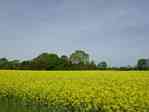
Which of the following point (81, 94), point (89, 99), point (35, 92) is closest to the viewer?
point (89, 99)

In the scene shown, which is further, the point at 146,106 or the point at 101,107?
the point at 101,107

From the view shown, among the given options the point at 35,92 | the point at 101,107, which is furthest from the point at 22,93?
the point at 101,107

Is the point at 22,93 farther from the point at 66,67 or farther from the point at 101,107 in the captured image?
the point at 66,67

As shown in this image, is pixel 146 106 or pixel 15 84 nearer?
pixel 146 106

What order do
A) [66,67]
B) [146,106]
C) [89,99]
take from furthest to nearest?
1. [66,67]
2. [89,99]
3. [146,106]

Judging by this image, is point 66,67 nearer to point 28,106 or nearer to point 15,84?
point 15,84

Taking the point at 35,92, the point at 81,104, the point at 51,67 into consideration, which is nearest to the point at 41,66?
the point at 51,67

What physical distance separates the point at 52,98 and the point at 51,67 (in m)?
35.0

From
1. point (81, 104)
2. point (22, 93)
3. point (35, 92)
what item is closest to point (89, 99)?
point (81, 104)

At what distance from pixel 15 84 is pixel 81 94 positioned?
6503 millimetres

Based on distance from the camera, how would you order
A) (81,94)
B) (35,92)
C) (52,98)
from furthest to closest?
(35,92) → (52,98) → (81,94)

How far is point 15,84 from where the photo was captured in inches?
696

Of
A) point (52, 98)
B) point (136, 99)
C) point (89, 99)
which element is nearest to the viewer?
point (136, 99)

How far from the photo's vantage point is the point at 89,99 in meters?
11.1
